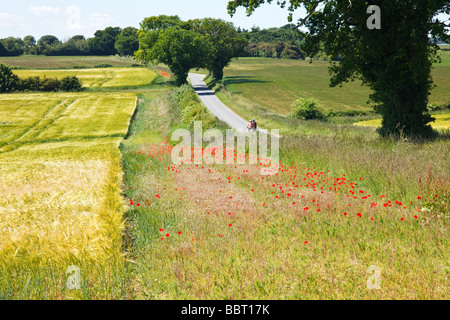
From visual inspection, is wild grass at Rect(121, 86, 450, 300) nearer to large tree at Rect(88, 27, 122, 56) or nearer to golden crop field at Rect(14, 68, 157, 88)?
golden crop field at Rect(14, 68, 157, 88)

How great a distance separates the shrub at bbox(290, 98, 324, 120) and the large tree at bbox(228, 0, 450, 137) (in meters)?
24.5

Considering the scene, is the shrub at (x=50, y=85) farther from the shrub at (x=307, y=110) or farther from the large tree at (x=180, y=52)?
the shrub at (x=307, y=110)

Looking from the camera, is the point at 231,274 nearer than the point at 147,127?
Yes

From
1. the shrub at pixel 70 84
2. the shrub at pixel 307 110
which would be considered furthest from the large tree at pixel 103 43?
the shrub at pixel 307 110

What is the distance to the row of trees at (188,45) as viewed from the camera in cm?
7194

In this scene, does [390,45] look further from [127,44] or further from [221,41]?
[127,44]

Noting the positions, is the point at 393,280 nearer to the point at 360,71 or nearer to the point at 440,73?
the point at 360,71

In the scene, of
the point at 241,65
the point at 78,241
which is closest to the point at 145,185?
the point at 78,241

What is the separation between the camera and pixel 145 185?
11.4 meters

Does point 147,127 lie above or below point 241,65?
below

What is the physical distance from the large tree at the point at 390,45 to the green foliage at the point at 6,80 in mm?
51768

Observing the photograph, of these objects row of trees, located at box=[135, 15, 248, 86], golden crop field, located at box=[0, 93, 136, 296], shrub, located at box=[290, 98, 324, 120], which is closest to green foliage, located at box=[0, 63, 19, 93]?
row of trees, located at box=[135, 15, 248, 86]
